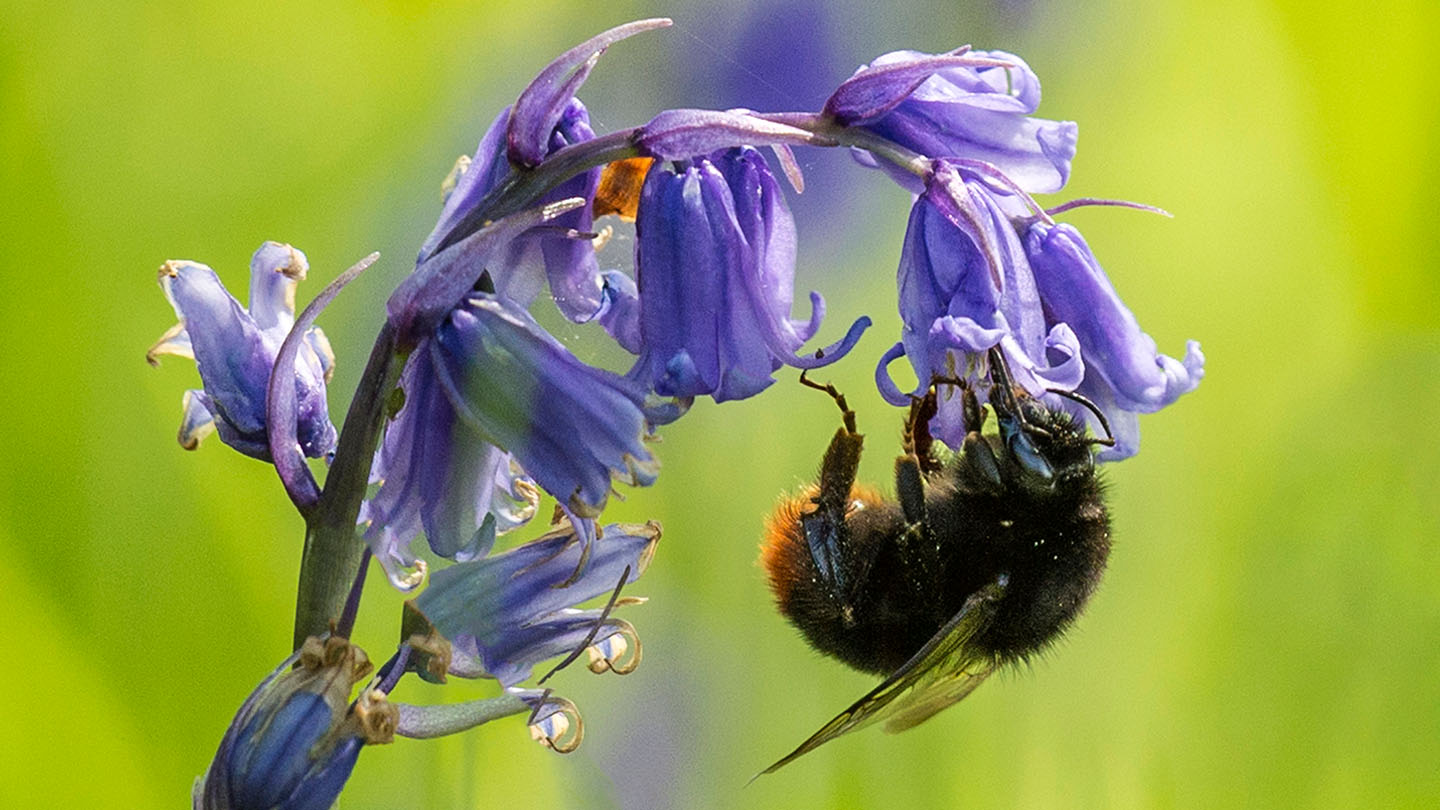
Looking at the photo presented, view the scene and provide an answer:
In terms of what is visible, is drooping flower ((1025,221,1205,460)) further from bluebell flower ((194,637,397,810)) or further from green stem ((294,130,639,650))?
bluebell flower ((194,637,397,810))

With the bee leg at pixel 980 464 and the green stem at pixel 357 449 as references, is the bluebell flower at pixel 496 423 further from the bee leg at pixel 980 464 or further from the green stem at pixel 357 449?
the bee leg at pixel 980 464

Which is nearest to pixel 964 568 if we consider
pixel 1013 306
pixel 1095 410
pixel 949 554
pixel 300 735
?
pixel 949 554

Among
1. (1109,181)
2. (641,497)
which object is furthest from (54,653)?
(1109,181)

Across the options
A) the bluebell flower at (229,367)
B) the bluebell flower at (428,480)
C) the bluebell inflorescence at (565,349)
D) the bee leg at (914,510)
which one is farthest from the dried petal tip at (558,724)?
the bee leg at (914,510)

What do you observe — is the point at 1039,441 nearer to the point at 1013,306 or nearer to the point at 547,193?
the point at 1013,306

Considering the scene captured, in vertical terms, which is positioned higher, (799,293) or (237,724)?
(237,724)

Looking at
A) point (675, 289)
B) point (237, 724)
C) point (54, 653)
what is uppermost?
point (675, 289)

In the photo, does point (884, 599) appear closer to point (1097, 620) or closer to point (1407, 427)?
point (1097, 620)
